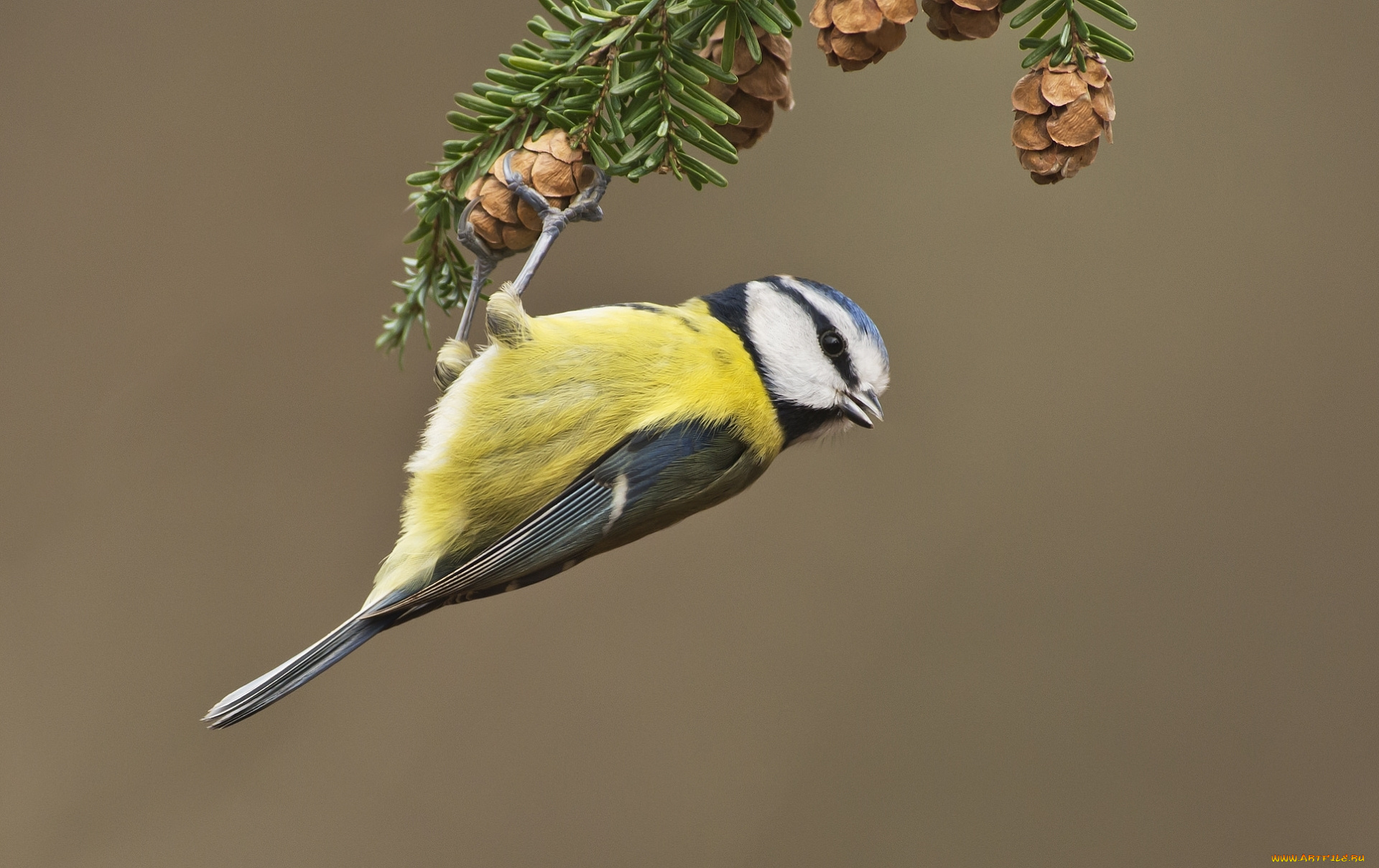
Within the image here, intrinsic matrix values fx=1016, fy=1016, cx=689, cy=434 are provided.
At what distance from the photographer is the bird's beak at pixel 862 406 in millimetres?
661

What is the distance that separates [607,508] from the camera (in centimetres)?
64

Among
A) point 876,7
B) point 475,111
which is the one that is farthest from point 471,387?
point 876,7

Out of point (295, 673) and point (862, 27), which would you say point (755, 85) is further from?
point (295, 673)

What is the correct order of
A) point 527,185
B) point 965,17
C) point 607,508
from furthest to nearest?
1. point 607,508
2. point 527,185
3. point 965,17

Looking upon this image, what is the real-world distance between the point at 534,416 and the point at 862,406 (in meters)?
0.21

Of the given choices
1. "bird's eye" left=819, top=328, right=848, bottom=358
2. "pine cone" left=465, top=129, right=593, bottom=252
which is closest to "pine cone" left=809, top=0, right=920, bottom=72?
"pine cone" left=465, top=129, right=593, bottom=252

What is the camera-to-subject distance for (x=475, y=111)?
53 cm

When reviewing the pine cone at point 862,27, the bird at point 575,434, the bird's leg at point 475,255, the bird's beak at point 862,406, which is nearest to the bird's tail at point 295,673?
the bird at point 575,434

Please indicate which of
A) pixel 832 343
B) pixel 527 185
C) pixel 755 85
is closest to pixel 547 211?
pixel 527 185

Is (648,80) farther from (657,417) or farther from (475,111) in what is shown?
(657,417)

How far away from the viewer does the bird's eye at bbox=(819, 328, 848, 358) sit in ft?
2.16

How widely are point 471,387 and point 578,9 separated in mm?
251

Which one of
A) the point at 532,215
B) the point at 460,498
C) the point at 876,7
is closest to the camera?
the point at 876,7

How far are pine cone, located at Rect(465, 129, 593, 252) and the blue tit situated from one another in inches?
3.9
